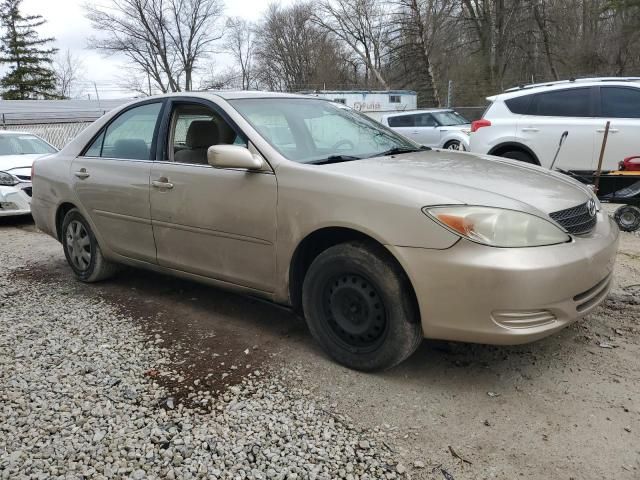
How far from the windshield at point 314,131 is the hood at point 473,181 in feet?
0.77

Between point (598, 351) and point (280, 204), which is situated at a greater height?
point (280, 204)

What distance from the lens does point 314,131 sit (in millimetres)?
3617

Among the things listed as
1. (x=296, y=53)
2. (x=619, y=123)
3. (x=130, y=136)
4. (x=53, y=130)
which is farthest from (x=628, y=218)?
(x=296, y=53)

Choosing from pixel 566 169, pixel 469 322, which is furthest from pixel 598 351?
pixel 566 169

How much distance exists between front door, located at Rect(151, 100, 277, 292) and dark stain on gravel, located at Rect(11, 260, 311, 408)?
354mm

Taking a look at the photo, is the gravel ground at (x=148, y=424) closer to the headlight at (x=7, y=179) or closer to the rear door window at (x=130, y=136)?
the rear door window at (x=130, y=136)

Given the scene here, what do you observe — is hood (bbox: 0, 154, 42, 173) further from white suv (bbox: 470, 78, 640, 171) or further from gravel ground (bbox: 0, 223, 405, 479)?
white suv (bbox: 470, 78, 640, 171)

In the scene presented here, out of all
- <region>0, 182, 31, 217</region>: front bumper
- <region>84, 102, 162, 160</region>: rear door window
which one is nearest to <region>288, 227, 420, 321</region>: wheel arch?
<region>84, 102, 162, 160</region>: rear door window

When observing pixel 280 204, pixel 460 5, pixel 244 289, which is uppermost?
pixel 460 5

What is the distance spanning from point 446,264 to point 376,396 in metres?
0.78

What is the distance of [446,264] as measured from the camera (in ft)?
8.34

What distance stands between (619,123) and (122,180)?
20.8 feet

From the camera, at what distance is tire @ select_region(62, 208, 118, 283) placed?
4617 mm

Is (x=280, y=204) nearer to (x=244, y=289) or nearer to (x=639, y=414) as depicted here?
(x=244, y=289)
